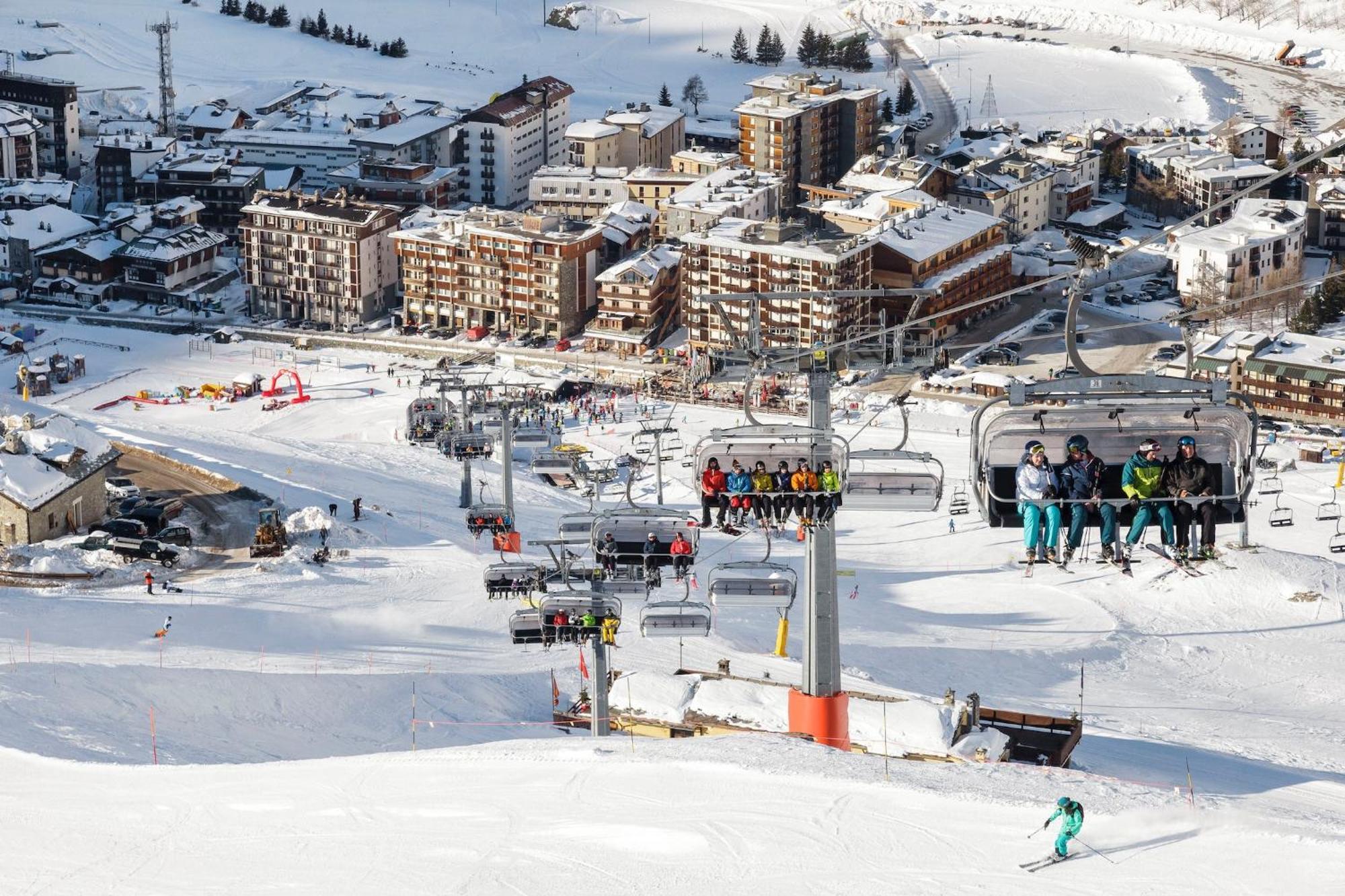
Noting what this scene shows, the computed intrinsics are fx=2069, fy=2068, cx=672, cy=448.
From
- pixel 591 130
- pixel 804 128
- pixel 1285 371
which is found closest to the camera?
pixel 1285 371

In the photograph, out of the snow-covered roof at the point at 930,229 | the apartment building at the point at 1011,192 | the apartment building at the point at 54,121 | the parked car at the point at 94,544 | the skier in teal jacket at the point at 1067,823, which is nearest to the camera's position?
the skier in teal jacket at the point at 1067,823

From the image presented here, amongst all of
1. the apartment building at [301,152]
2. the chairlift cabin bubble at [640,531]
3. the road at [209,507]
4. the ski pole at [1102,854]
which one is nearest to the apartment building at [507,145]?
the apartment building at [301,152]

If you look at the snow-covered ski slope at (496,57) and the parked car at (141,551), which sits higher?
the snow-covered ski slope at (496,57)

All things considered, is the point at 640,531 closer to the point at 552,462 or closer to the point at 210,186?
the point at 552,462

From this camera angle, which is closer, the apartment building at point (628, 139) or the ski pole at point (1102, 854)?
the ski pole at point (1102, 854)

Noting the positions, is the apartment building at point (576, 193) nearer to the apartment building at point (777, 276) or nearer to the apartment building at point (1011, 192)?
the apartment building at point (777, 276)

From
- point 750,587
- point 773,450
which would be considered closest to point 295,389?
point 750,587
